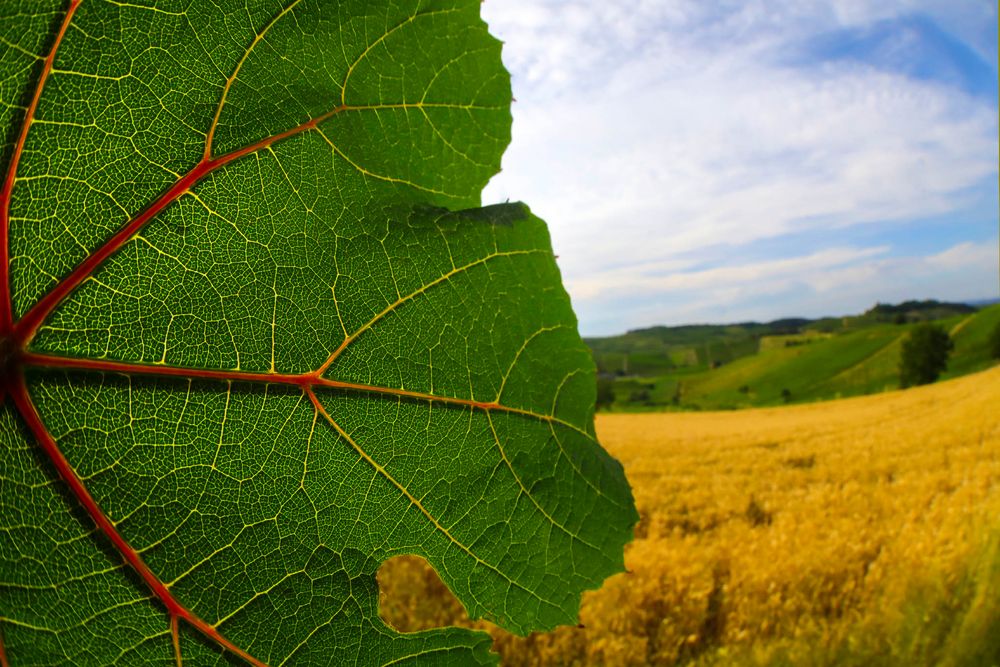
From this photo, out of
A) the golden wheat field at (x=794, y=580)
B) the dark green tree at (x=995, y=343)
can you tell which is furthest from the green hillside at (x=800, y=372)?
the golden wheat field at (x=794, y=580)

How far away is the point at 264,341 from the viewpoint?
2.94ft

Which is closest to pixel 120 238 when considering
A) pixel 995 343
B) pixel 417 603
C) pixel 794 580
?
pixel 417 603

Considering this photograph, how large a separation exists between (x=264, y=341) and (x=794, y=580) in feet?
23.8

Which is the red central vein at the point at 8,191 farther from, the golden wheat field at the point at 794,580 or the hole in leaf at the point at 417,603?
the hole in leaf at the point at 417,603

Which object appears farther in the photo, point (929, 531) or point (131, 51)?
point (929, 531)

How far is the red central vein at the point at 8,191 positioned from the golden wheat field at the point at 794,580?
A: 9.28 ft

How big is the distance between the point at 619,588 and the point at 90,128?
609 centimetres

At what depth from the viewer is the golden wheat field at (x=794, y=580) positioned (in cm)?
561

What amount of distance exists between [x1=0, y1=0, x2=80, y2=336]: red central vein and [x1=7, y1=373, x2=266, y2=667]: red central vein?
0.08 meters

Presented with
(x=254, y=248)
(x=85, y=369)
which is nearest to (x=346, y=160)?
(x=254, y=248)

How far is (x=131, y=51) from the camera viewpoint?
78cm

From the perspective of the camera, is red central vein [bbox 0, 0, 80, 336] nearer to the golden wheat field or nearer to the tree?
the golden wheat field

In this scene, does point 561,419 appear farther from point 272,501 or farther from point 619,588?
point 619,588

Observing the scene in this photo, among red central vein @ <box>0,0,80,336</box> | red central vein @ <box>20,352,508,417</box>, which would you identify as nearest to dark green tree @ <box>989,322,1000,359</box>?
red central vein @ <box>20,352,508,417</box>
